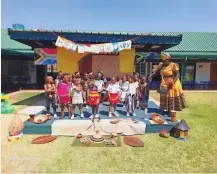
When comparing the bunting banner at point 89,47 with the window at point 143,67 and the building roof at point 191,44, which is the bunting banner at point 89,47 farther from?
the window at point 143,67

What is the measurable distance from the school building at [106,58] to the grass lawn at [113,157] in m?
5.10

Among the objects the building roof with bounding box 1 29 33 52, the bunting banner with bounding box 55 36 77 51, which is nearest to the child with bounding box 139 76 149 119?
the bunting banner with bounding box 55 36 77 51

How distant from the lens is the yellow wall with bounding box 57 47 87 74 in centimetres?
994

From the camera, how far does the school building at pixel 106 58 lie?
917 cm

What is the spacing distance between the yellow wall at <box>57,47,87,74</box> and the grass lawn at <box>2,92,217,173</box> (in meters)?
5.02

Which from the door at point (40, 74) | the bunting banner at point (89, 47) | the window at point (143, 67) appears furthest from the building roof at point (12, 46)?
the bunting banner at point (89, 47)

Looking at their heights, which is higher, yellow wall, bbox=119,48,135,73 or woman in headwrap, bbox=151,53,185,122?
yellow wall, bbox=119,48,135,73

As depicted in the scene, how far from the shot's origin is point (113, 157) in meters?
4.47

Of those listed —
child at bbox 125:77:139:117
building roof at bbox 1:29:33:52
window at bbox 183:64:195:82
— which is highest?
building roof at bbox 1:29:33:52

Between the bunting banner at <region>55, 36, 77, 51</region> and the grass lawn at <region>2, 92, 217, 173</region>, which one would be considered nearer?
the grass lawn at <region>2, 92, 217, 173</region>

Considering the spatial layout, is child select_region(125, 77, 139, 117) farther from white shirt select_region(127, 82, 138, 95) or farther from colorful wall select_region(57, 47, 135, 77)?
colorful wall select_region(57, 47, 135, 77)

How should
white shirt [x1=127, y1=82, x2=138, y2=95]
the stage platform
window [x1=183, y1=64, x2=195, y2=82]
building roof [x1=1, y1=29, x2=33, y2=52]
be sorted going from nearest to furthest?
1. the stage platform
2. white shirt [x1=127, y1=82, x2=138, y2=95]
3. building roof [x1=1, y1=29, x2=33, y2=52]
4. window [x1=183, y1=64, x2=195, y2=82]

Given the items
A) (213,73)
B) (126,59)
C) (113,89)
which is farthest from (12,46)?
(213,73)

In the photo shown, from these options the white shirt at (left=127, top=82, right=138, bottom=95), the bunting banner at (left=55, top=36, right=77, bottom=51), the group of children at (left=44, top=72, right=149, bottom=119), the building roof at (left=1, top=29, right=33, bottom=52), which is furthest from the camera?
the building roof at (left=1, top=29, right=33, bottom=52)
